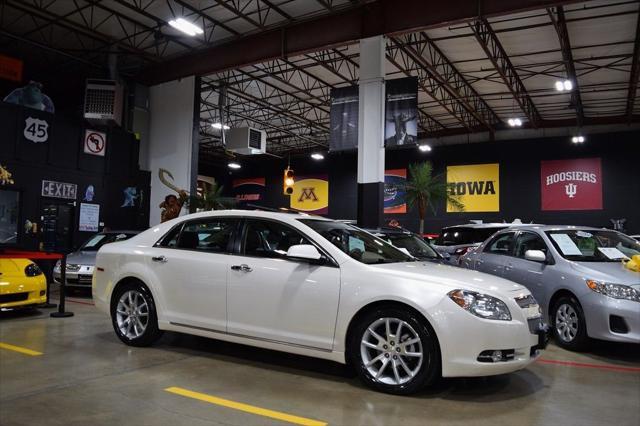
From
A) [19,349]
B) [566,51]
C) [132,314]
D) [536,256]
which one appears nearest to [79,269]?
[19,349]

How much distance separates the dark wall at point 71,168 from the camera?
13.2 m

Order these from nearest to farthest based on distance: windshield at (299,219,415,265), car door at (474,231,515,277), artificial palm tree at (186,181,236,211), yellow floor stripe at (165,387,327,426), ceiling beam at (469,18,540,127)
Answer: yellow floor stripe at (165,387,327,426), windshield at (299,219,415,265), car door at (474,231,515,277), ceiling beam at (469,18,540,127), artificial palm tree at (186,181,236,211)

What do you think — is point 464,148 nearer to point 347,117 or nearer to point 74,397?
point 347,117

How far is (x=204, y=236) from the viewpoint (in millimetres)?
4879

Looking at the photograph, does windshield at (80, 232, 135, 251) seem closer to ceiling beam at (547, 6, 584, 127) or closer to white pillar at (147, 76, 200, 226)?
white pillar at (147, 76, 200, 226)

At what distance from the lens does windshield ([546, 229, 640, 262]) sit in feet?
18.8

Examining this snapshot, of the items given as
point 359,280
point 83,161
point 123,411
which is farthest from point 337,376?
point 83,161

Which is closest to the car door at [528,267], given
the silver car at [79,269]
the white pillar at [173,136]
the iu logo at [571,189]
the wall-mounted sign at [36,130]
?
the silver car at [79,269]

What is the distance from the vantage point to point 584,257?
5719mm

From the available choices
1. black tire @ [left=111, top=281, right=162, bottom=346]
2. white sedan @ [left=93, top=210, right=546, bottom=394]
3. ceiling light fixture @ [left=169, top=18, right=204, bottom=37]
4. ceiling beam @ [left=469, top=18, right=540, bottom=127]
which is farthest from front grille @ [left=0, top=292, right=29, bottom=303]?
ceiling beam @ [left=469, top=18, right=540, bottom=127]

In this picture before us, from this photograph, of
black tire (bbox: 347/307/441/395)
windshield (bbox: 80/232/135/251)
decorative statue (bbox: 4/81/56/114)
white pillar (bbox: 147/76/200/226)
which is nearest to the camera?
black tire (bbox: 347/307/441/395)

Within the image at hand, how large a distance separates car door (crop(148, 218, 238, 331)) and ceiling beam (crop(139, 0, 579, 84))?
8.58 meters

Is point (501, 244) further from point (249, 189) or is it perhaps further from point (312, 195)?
point (249, 189)

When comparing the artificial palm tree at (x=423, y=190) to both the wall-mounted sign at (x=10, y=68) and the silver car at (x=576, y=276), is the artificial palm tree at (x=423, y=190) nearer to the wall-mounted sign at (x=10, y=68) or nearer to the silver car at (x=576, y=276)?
the silver car at (x=576, y=276)
